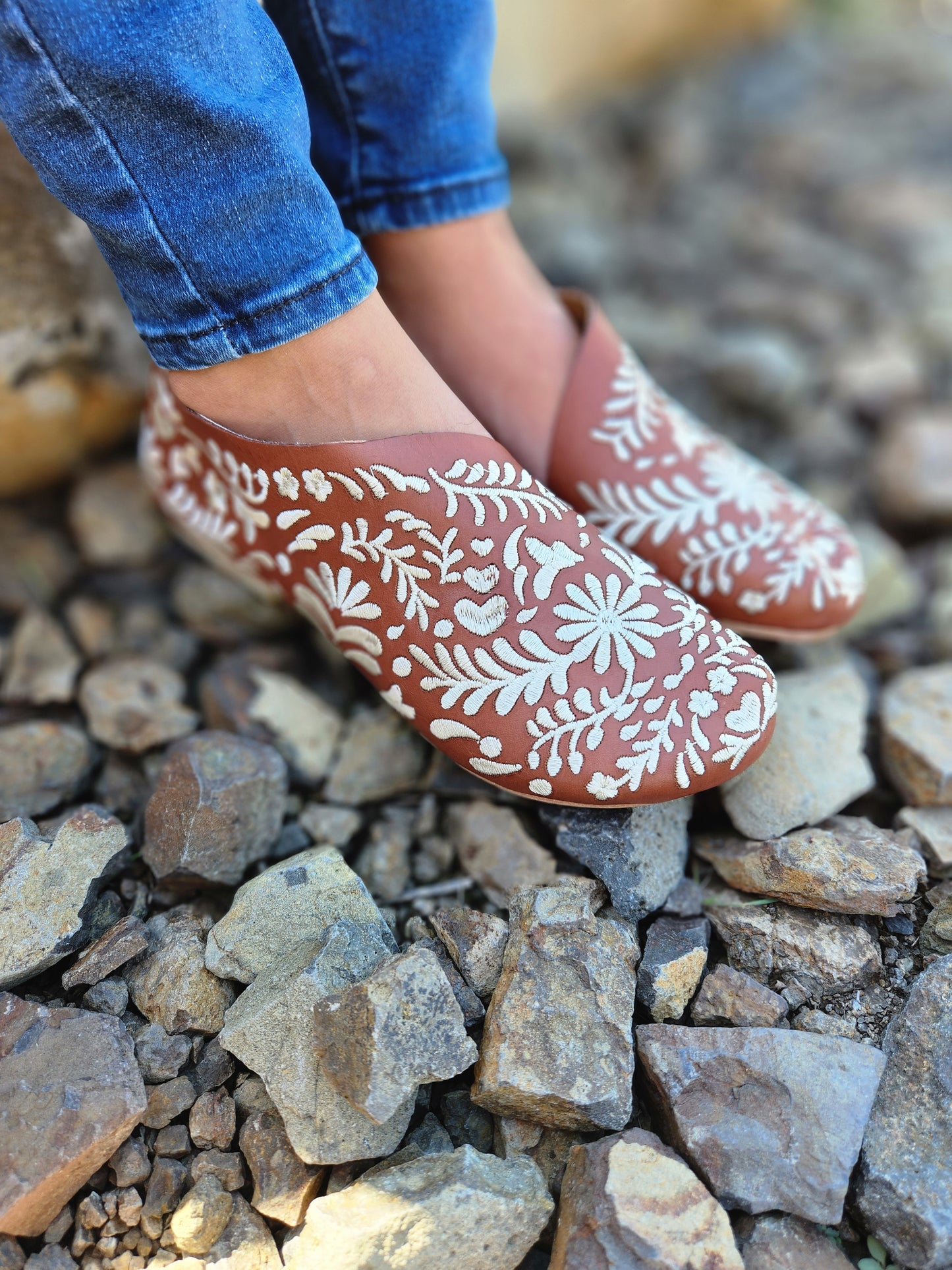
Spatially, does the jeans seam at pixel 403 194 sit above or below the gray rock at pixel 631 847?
above

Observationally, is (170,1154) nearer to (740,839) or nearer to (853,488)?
(740,839)

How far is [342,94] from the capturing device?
2.97ft

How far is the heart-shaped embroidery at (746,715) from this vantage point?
2.62ft

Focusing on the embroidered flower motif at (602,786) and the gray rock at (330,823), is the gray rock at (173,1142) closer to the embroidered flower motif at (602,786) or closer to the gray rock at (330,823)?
the gray rock at (330,823)

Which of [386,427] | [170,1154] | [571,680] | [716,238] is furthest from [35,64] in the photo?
[716,238]

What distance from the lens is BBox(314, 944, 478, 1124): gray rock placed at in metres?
0.69

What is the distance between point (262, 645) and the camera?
1091 mm

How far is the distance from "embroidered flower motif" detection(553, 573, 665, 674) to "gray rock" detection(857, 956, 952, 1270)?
1.19 ft

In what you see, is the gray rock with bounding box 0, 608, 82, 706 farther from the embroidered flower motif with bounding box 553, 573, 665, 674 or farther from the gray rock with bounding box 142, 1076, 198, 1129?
the embroidered flower motif with bounding box 553, 573, 665, 674

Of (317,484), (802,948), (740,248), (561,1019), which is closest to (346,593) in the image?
(317,484)

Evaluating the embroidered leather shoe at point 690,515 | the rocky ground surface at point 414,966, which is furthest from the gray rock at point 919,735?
the embroidered leather shoe at point 690,515

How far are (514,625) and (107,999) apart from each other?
46 cm

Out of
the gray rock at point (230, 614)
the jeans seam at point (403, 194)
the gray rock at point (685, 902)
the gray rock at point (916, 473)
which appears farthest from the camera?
the gray rock at point (916, 473)

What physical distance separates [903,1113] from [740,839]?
25cm
